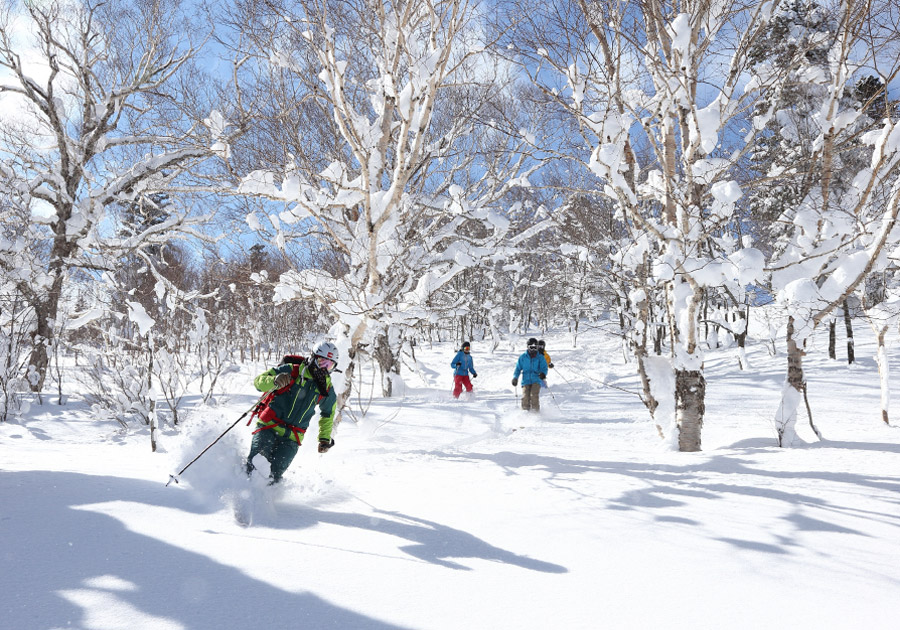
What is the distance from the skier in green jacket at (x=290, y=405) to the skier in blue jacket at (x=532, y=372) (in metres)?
5.69

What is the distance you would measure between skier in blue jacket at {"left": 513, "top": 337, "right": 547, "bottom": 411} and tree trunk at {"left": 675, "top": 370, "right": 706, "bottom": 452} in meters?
3.81

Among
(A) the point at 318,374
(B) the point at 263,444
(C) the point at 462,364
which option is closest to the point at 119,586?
(B) the point at 263,444

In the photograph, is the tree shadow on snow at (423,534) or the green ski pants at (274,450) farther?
the green ski pants at (274,450)

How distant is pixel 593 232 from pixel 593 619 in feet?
38.4

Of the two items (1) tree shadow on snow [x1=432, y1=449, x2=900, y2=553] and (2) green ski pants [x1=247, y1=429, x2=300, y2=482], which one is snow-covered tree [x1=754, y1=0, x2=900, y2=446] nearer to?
(1) tree shadow on snow [x1=432, y1=449, x2=900, y2=553]

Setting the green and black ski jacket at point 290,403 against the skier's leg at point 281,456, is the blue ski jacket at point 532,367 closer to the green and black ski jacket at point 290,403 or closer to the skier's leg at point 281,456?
the green and black ski jacket at point 290,403

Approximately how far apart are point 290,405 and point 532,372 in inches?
244

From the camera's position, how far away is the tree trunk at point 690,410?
5434mm

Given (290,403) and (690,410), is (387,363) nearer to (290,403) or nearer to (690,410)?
(690,410)

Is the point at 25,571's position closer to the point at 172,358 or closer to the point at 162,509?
the point at 162,509

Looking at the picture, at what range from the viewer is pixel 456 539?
2.83m

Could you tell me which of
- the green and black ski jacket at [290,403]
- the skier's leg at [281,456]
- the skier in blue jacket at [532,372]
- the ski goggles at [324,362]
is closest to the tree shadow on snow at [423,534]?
the skier's leg at [281,456]

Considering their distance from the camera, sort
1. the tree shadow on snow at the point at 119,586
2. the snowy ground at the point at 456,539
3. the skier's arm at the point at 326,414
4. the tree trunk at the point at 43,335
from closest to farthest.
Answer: the tree shadow on snow at the point at 119,586 < the snowy ground at the point at 456,539 < the skier's arm at the point at 326,414 < the tree trunk at the point at 43,335

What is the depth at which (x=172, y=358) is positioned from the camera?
752 centimetres
